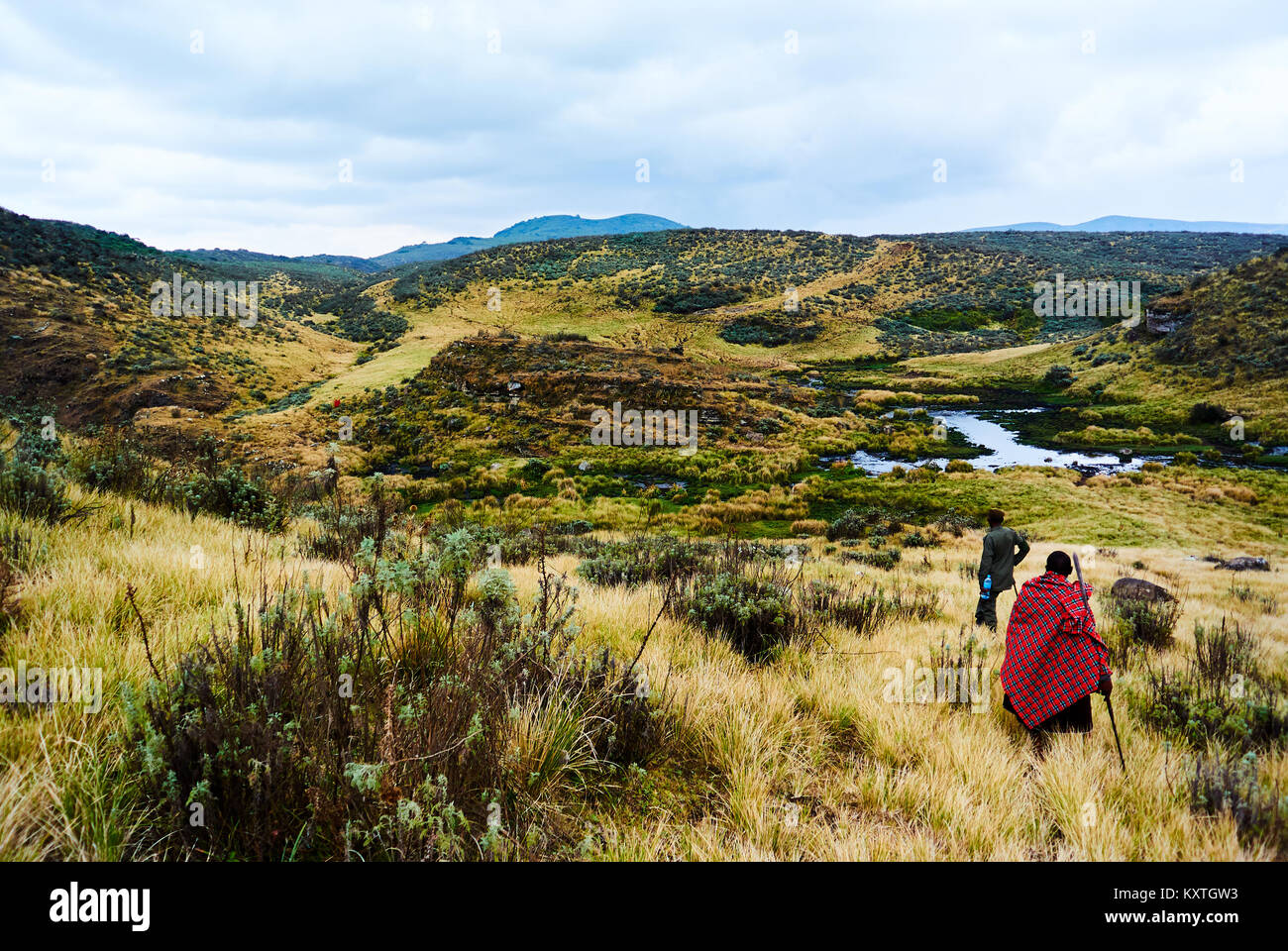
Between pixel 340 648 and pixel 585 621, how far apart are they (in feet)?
6.63

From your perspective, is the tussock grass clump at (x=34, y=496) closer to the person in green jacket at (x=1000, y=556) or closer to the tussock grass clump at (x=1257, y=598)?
the person in green jacket at (x=1000, y=556)

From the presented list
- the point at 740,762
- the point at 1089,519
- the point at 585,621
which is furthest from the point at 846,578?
the point at 1089,519

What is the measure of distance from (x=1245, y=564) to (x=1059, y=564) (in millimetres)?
→ 15984

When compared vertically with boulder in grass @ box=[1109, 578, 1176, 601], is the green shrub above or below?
above

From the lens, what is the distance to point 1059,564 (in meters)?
3.90

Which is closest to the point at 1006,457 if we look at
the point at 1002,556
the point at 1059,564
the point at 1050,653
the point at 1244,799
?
the point at 1002,556

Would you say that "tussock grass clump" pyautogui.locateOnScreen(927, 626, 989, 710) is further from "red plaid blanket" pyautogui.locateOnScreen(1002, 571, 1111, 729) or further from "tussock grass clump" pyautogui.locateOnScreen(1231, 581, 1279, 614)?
"tussock grass clump" pyautogui.locateOnScreen(1231, 581, 1279, 614)

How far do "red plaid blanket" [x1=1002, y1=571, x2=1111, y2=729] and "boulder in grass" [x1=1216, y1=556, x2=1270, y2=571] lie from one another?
15181 mm

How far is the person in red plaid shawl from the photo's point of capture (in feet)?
11.6

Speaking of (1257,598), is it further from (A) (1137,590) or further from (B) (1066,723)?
(B) (1066,723)

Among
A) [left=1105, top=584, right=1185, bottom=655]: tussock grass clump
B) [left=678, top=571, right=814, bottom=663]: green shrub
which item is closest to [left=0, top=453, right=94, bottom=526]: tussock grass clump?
[left=678, top=571, right=814, bottom=663]: green shrub

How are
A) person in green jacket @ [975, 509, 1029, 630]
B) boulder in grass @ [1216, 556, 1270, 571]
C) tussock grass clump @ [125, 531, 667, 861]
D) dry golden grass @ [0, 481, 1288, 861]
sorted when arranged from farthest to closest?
1. boulder in grass @ [1216, 556, 1270, 571]
2. person in green jacket @ [975, 509, 1029, 630]
3. dry golden grass @ [0, 481, 1288, 861]
4. tussock grass clump @ [125, 531, 667, 861]

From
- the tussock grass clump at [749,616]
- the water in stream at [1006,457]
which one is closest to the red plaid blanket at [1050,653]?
the tussock grass clump at [749,616]
